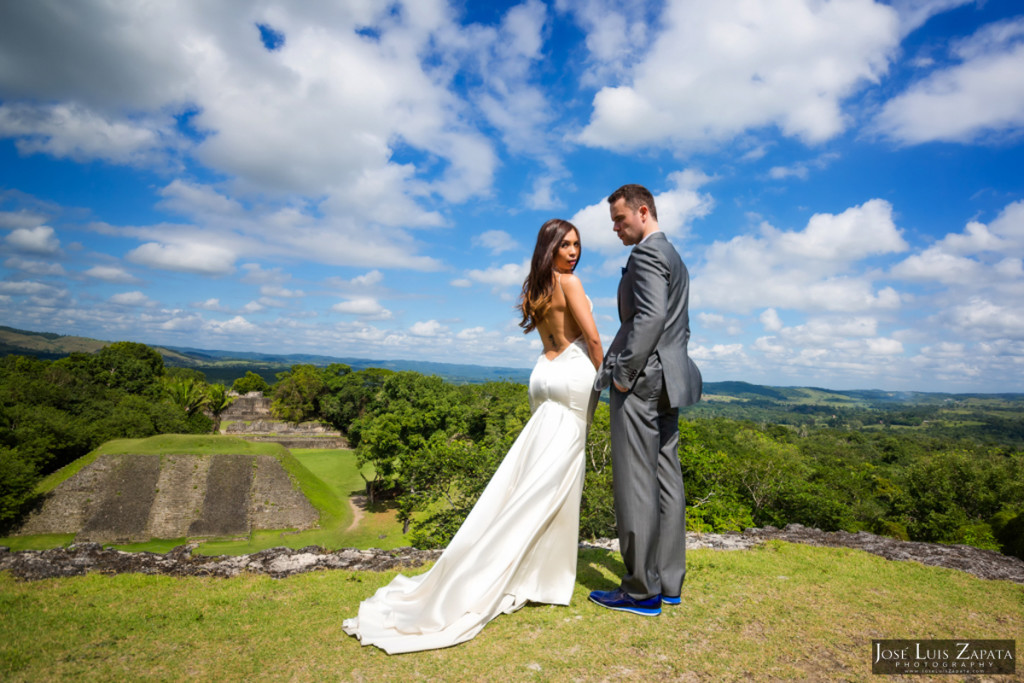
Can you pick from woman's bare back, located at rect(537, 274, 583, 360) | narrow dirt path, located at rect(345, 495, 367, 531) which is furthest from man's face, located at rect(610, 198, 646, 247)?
narrow dirt path, located at rect(345, 495, 367, 531)

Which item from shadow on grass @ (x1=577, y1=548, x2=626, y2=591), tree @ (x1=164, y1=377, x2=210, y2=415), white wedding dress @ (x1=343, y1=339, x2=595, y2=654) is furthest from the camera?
tree @ (x1=164, y1=377, x2=210, y2=415)

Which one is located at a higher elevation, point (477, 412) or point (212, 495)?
point (477, 412)

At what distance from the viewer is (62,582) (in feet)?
16.2

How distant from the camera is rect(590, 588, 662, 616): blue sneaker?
389cm

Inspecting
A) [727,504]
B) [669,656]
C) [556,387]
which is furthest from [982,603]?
[727,504]

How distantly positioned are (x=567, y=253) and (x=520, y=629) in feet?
10.8

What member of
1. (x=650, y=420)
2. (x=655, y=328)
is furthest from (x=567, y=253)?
(x=650, y=420)

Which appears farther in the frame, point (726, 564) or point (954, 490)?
point (954, 490)

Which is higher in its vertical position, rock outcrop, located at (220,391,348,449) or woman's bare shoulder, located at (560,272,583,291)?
woman's bare shoulder, located at (560,272,583,291)

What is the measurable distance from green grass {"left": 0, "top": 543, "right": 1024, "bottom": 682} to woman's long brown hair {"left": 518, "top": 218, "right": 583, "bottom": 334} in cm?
Answer: 276

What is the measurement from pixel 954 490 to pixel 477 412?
34889mm

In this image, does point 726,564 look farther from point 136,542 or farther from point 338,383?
point 338,383

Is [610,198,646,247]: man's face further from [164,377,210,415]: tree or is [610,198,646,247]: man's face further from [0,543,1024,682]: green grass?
[164,377,210,415]: tree

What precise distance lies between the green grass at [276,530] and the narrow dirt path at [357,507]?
0.34 metres
